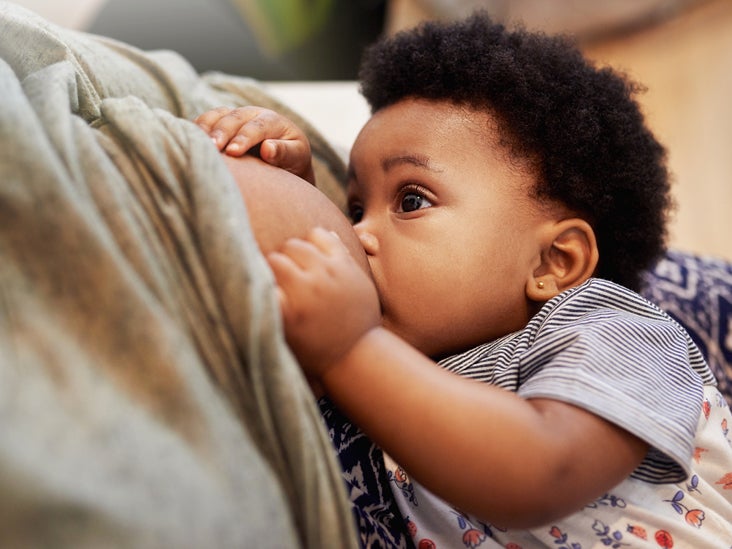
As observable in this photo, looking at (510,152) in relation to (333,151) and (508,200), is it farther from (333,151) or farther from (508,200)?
(333,151)

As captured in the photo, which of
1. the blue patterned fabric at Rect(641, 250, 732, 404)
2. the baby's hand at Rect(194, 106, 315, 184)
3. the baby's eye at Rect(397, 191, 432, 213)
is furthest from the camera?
the blue patterned fabric at Rect(641, 250, 732, 404)

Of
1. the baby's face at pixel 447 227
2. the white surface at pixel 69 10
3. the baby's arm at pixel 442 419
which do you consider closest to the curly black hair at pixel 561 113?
the baby's face at pixel 447 227

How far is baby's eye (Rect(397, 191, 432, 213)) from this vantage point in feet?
2.83

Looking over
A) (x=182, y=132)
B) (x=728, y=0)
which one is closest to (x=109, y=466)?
(x=182, y=132)

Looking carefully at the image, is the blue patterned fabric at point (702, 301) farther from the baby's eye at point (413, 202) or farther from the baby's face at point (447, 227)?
the baby's eye at point (413, 202)

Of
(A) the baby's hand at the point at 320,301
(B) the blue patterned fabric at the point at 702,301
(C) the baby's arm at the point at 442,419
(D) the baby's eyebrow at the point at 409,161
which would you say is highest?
(D) the baby's eyebrow at the point at 409,161

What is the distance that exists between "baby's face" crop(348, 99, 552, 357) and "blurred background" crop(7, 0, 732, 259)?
1.14m

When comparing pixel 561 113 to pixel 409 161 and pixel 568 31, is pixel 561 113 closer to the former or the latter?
pixel 409 161

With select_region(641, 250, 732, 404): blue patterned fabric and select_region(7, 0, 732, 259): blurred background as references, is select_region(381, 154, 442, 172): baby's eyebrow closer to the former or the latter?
select_region(641, 250, 732, 404): blue patterned fabric

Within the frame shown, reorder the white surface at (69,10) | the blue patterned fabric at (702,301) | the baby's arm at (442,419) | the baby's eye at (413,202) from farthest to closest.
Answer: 1. the white surface at (69,10)
2. the blue patterned fabric at (702,301)
3. the baby's eye at (413,202)
4. the baby's arm at (442,419)

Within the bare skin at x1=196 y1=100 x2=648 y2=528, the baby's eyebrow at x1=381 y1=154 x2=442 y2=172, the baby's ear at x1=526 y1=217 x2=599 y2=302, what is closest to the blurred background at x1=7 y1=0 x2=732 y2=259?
the baby's ear at x1=526 y1=217 x2=599 y2=302

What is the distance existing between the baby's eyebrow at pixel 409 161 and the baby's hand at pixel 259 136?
0.10 meters

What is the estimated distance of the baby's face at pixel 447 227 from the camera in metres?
0.82

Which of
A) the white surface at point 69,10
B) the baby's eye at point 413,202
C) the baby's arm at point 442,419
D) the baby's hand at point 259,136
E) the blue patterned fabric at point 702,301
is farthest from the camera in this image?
the white surface at point 69,10
